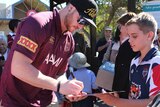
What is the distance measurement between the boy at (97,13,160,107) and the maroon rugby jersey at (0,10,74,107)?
49 cm

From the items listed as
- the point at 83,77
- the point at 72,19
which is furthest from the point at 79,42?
the point at 72,19

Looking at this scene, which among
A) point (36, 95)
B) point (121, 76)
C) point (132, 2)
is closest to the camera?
point (36, 95)

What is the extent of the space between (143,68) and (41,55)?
824 mm

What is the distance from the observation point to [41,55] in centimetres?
289

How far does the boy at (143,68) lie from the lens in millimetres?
2898

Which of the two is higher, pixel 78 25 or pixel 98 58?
pixel 78 25

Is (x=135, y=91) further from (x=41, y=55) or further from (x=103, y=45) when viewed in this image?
(x=103, y=45)

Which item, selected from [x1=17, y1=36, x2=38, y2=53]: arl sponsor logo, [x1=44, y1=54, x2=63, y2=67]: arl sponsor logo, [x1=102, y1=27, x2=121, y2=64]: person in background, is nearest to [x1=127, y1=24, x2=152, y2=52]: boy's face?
[x1=44, y1=54, x2=63, y2=67]: arl sponsor logo

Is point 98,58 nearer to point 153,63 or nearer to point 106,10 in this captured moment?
point 153,63

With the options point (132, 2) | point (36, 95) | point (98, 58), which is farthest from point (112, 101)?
point (98, 58)

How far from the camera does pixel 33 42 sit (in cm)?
269

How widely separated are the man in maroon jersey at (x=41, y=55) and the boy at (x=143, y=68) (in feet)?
1.21

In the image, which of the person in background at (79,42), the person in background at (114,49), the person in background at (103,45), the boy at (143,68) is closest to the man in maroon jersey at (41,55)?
the boy at (143,68)

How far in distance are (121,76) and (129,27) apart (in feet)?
5.23
